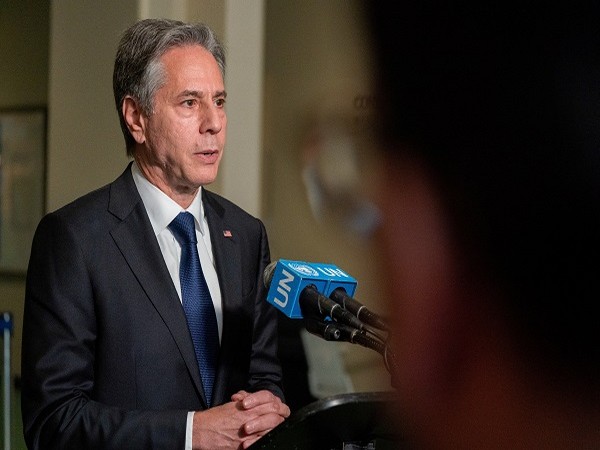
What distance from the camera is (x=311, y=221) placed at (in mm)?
4852

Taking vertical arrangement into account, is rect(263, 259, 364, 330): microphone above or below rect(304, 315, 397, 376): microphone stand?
above

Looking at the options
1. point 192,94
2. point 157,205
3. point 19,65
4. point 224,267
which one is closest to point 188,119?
point 192,94

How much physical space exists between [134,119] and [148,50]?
129mm

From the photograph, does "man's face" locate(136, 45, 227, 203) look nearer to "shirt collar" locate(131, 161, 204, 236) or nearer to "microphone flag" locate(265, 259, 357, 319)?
"shirt collar" locate(131, 161, 204, 236)

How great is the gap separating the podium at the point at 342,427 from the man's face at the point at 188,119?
56cm

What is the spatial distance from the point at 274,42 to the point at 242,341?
3509mm

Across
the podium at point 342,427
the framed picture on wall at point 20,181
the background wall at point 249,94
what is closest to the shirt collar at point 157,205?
the podium at point 342,427

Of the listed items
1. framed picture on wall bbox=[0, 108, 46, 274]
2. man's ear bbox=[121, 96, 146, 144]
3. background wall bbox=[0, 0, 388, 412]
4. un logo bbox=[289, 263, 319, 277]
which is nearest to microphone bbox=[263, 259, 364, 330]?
un logo bbox=[289, 263, 319, 277]

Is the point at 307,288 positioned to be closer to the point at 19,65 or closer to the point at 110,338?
the point at 110,338

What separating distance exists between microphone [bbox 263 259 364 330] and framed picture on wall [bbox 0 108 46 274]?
14.5 feet

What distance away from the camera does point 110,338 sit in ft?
4.61

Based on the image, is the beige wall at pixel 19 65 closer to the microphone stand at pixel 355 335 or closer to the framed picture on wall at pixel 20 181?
the framed picture on wall at pixel 20 181

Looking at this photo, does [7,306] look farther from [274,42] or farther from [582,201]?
[582,201]

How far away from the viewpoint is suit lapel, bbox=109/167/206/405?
1.44 metres
